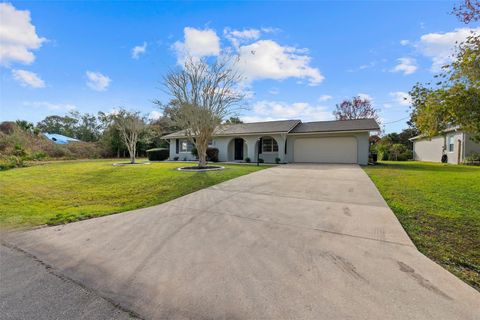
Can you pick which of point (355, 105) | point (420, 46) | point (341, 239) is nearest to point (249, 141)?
point (420, 46)

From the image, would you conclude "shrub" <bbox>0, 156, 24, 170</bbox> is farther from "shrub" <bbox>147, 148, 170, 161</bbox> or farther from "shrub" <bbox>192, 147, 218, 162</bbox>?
"shrub" <bbox>192, 147, 218, 162</bbox>

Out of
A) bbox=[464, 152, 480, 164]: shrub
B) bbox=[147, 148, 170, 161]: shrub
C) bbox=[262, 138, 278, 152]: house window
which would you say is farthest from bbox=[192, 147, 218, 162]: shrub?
bbox=[464, 152, 480, 164]: shrub

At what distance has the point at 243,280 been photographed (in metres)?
2.59

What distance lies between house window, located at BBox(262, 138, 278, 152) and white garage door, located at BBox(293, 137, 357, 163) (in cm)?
163

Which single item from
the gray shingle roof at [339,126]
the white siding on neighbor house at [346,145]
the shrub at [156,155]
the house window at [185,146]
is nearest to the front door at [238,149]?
the house window at [185,146]

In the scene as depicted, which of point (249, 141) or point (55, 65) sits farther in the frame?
point (249, 141)

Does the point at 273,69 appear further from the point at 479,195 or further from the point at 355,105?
the point at 355,105

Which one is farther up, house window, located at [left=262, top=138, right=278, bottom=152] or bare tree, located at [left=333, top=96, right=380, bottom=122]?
bare tree, located at [left=333, top=96, right=380, bottom=122]

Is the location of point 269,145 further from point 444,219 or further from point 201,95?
point 444,219

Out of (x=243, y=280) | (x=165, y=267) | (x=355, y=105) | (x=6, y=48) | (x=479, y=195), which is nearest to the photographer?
(x=243, y=280)

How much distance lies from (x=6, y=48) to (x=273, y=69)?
1415 centimetres

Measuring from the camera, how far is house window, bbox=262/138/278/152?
19181 mm

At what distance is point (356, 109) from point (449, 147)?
14990 mm

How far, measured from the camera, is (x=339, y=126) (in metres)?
17.8
